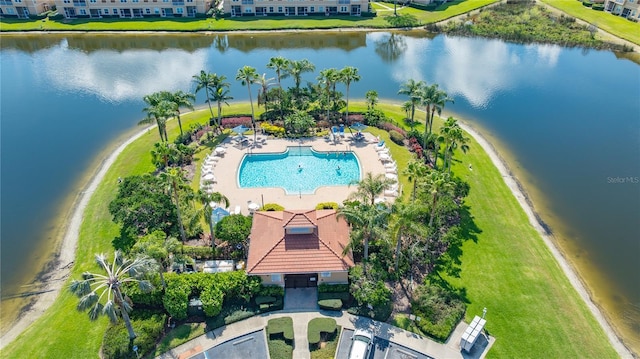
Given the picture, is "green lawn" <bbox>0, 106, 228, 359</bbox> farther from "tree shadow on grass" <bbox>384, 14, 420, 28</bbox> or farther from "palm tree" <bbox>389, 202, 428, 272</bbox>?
"tree shadow on grass" <bbox>384, 14, 420, 28</bbox>

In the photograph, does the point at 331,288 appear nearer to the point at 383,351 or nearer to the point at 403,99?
the point at 383,351

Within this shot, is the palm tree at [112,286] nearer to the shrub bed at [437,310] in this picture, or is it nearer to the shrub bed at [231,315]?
the shrub bed at [231,315]

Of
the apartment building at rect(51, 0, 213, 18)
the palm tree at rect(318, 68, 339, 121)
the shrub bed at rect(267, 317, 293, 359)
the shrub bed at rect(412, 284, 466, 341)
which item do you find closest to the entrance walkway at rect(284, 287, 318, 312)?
the shrub bed at rect(267, 317, 293, 359)

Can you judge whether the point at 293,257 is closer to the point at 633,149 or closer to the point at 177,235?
the point at 177,235

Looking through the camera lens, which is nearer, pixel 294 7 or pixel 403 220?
pixel 403 220

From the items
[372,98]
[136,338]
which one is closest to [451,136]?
[372,98]
